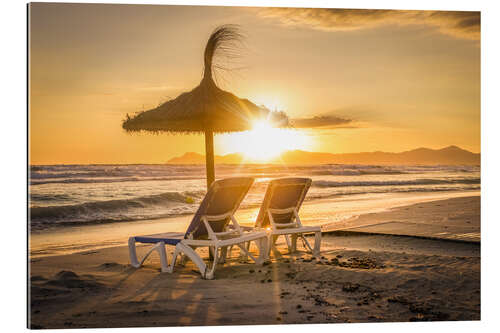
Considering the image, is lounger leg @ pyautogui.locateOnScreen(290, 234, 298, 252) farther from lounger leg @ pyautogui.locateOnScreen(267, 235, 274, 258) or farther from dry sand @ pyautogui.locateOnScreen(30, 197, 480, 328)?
dry sand @ pyautogui.locateOnScreen(30, 197, 480, 328)

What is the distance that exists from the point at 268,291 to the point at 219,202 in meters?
1.25

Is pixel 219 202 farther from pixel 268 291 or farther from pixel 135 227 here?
pixel 135 227

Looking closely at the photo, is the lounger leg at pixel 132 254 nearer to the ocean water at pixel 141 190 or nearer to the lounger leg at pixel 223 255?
the lounger leg at pixel 223 255

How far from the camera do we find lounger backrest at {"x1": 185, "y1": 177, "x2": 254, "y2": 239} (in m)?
5.95

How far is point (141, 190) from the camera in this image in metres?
22.0

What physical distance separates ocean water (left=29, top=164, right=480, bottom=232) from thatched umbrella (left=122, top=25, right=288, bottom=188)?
1546 mm

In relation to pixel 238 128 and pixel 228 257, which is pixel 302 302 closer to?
pixel 228 257

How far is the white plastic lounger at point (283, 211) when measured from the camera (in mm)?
7023

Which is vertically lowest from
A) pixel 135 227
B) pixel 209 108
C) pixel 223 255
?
pixel 135 227

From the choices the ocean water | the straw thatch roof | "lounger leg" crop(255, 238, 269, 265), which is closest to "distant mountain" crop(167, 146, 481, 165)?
the ocean water

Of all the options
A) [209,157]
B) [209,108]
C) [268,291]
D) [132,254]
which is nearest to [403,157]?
[209,157]

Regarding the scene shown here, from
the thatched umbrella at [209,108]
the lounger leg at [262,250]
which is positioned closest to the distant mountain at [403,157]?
the thatched umbrella at [209,108]
